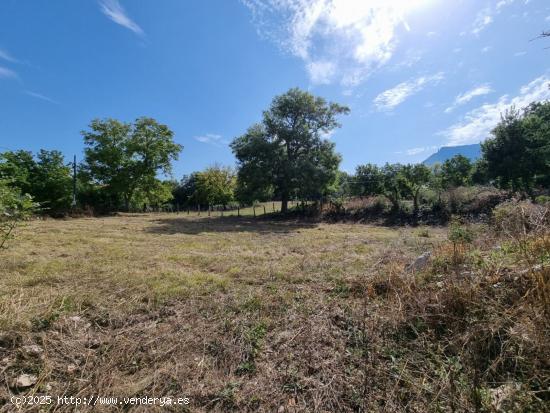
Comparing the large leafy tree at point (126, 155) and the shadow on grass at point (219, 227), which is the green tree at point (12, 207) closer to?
the shadow on grass at point (219, 227)

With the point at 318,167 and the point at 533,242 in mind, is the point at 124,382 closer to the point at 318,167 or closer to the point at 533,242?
the point at 533,242

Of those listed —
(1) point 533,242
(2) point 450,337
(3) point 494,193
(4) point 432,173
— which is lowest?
(2) point 450,337

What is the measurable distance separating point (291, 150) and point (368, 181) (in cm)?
617

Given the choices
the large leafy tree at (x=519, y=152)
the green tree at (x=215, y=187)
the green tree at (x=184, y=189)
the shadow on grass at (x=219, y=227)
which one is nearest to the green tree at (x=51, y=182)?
the shadow on grass at (x=219, y=227)

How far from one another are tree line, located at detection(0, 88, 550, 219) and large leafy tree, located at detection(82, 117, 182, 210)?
0.09 m

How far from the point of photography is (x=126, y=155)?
24.3 metres

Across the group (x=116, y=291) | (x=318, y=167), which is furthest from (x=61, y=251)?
(x=318, y=167)

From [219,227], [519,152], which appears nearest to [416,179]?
[519,152]

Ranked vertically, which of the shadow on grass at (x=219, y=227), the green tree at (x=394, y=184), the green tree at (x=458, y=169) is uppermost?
the green tree at (x=458, y=169)

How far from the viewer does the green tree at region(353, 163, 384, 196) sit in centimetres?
1778

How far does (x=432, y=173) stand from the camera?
15.4 metres

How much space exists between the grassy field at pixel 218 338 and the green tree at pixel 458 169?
23182 mm

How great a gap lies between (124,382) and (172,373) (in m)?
0.37

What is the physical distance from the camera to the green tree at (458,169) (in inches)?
883
